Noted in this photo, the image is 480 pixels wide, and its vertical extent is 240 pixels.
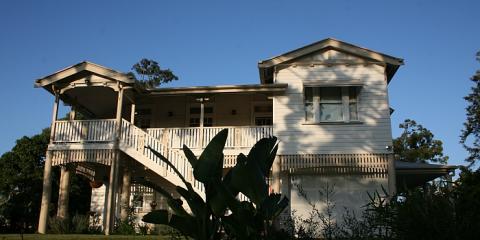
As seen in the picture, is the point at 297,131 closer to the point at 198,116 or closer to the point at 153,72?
the point at 198,116

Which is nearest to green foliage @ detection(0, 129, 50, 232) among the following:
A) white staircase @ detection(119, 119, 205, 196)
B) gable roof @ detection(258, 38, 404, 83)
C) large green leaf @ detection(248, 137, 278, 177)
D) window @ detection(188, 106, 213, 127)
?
window @ detection(188, 106, 213, 127)

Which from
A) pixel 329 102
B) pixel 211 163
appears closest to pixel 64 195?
pixel 329 102

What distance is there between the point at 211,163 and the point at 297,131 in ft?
36.2

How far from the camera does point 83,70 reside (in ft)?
58.3

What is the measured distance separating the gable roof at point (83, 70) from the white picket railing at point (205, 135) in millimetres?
2347

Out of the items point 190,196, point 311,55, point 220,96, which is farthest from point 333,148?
point 190,196

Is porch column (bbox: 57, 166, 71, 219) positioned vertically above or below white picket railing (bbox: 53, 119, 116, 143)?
below

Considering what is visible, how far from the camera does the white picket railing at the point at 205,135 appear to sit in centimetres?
1772

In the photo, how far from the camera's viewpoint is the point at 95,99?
20.1 metres

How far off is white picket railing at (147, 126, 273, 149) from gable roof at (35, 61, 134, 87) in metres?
2.35

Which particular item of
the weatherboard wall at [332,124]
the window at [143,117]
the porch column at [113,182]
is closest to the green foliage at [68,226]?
the porch column at [113,182]

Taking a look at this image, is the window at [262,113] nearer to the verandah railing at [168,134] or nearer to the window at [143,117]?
the verandah railing at [168,134]

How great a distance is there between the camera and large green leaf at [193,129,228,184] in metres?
6.81

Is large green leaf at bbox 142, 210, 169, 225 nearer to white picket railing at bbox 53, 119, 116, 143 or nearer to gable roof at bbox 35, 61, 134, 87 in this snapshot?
white picket railing at bbox 53, 119, 116, 143
